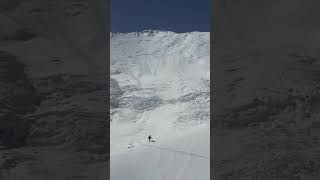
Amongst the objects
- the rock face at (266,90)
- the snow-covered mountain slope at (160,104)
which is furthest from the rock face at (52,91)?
the snow-covered mountain slope at (160,104)

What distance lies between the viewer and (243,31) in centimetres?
204

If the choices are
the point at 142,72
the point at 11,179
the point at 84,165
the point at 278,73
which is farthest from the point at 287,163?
the point at 142,72

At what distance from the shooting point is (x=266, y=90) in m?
2.03

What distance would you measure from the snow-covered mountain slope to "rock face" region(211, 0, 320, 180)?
1970 mm

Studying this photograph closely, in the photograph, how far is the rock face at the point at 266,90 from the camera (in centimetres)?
200

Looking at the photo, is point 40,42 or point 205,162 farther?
point 205,162

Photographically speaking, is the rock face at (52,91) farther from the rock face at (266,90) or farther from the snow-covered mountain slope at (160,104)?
the snow-covered mountain slope at (160,104)

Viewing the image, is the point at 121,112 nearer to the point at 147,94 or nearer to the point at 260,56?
the point at 147,94

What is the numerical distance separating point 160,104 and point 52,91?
11.4m

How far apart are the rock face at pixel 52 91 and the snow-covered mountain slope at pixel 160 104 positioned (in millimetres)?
2195

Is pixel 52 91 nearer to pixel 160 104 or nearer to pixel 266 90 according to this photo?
pixel 266 90

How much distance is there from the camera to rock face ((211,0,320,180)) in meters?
2.00

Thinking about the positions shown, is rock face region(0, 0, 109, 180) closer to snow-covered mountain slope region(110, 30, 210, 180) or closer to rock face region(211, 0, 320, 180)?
rock face region(211, 0, 320, 180)

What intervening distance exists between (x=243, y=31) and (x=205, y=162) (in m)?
2.49
